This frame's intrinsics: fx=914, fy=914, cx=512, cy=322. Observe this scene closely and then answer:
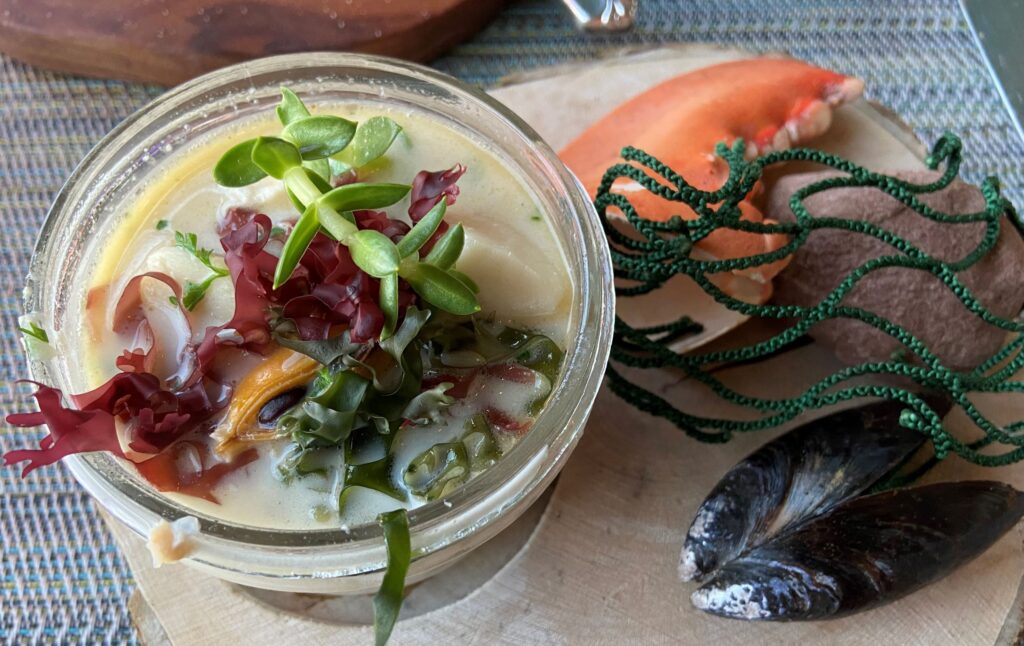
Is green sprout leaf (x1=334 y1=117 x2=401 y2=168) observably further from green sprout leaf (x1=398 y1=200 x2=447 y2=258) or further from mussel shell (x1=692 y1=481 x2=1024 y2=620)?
mussel shell (x1=692 y1=481 x2=1024 y2=620)

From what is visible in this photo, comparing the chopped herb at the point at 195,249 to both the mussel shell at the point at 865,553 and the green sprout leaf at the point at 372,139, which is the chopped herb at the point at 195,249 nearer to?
the green sprout leaf at the point at 372,139

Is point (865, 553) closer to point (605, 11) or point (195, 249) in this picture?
point (195, 249)

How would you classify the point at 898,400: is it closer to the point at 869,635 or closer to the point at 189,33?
the point at 869,635

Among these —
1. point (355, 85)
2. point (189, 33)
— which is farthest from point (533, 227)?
point (189, 33)

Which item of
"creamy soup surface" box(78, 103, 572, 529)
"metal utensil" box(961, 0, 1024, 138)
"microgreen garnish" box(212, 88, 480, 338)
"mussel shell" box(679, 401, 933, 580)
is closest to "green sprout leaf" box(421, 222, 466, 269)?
"microgreen garnish" box(212, 88, 480, 338)

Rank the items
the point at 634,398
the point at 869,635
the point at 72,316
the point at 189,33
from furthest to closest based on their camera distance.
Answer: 1. the point at 189,33
2. the point at 634,398
3. the point at 869,635
4. the point at 72,316

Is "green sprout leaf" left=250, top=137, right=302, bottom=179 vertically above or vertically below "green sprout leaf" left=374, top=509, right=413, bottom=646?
above

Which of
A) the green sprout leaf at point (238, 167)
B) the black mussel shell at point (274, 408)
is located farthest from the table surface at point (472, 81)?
the green sprout leaf at point (238, 167)
